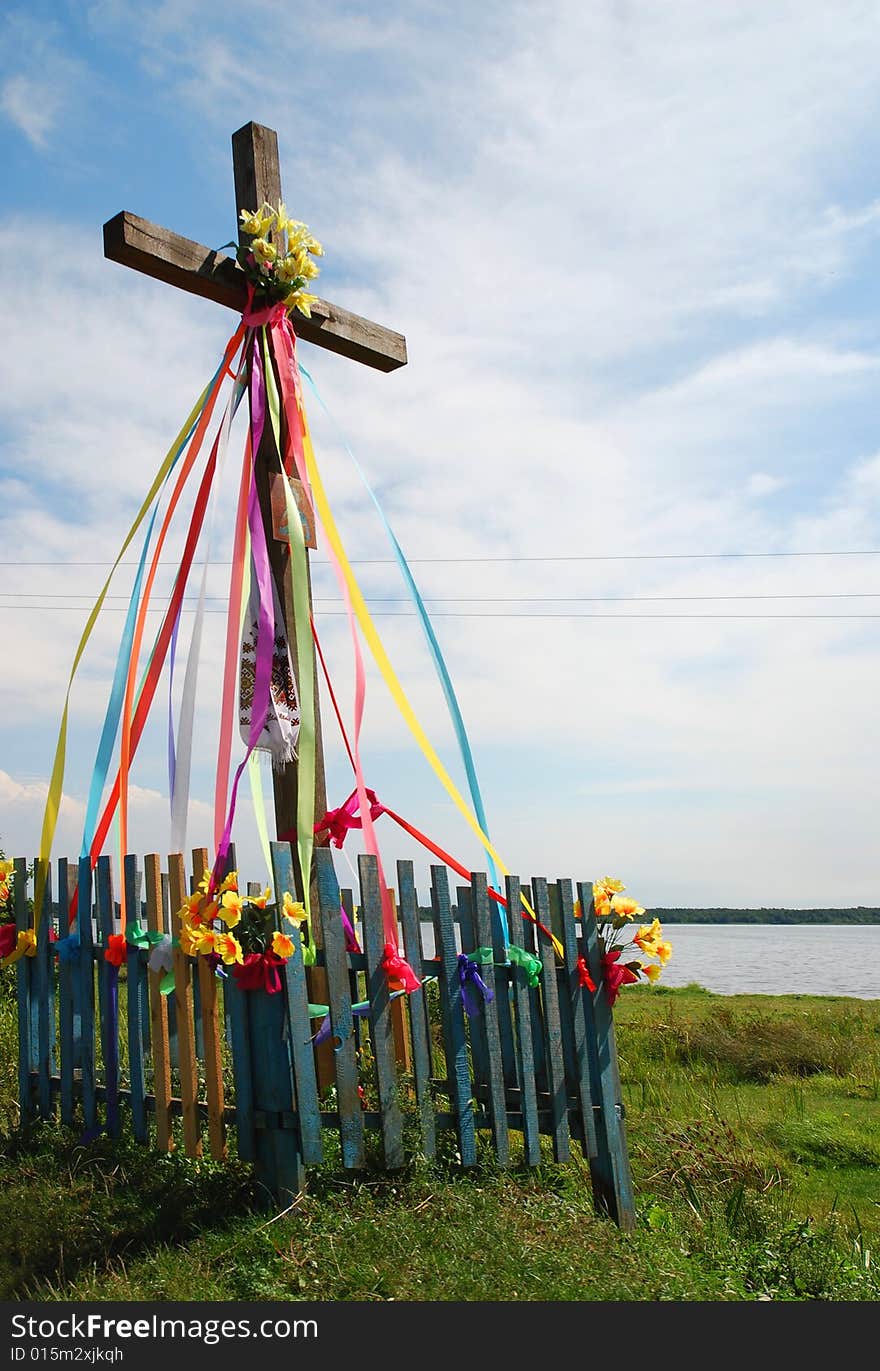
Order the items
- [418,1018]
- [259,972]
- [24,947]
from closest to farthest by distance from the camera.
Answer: [259,972] → [418,1018] → [24,947]

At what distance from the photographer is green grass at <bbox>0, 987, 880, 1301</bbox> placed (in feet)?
11.1

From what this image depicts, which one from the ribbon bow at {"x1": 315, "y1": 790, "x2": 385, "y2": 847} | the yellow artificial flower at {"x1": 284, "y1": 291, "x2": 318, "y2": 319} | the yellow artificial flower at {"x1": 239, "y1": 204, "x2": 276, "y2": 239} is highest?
the yellow artificial flower at {"x1": 239, "y1": 204, "x2": 276, "y2": 239}

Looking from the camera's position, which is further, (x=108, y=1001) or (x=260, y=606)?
(x=260, y=606)

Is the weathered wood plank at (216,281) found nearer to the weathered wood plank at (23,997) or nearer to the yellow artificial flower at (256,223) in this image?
the yellow artificial flower at (256,223)

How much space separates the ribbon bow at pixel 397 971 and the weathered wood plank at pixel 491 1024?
0.41 metres

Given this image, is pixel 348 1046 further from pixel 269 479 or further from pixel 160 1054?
pixel 269 479

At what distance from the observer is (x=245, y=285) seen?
538 centimetres

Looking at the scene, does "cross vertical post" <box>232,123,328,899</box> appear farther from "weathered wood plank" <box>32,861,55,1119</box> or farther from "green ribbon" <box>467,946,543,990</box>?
"weathered wood plank" <box>32,861,55,1119</box>

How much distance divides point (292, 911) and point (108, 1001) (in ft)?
4.56

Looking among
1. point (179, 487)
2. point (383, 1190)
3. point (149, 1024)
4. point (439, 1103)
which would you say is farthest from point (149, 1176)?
point (179, 487)

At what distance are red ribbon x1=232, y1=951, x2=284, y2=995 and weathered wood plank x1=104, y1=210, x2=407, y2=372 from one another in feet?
10.8

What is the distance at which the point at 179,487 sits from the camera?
5.49 metres

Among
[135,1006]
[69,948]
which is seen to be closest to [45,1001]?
[69,948]

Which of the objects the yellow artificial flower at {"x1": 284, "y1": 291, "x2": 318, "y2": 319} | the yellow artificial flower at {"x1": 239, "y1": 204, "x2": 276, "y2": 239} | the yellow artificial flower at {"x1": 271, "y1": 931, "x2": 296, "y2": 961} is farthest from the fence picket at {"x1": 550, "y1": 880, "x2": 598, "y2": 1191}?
the yellow artificial flower at {"x1": 239, "y1": 204, "x2": 276, "y2": 239}
